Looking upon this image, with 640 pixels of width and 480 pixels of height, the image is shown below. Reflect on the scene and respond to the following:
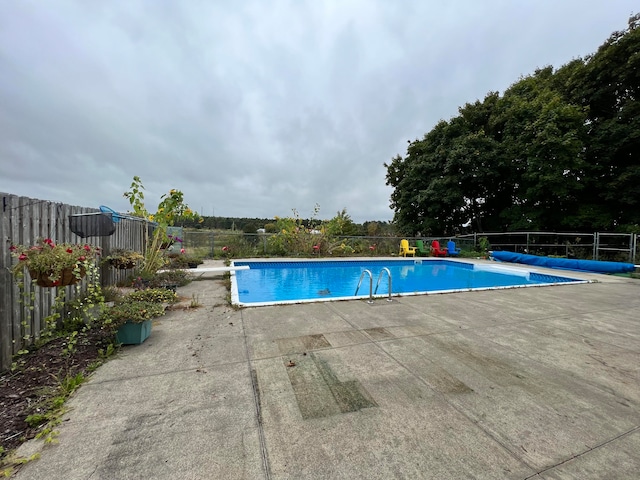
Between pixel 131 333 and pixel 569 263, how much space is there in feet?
42.6

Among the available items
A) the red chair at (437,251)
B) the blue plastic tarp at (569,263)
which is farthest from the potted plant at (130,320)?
the red chair at (437,251)

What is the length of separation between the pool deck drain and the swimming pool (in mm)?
2559

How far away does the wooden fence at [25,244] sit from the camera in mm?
2125

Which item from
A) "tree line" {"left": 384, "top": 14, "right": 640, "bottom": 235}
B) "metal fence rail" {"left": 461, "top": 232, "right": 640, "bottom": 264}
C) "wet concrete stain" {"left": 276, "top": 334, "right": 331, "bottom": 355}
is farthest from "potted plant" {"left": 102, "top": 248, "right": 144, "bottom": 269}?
"tree line" {"left": 384, "top": 14, "right": 640, "bottom": 235}

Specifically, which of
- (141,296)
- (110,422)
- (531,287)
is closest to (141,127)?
(141,296)

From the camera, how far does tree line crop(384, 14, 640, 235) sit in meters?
11.7

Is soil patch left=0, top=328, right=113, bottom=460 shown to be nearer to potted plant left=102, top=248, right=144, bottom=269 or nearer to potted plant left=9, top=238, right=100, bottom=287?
potted plant left=9, top=238, right=100, bottom=287

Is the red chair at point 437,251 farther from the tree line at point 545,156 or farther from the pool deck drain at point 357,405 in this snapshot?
the pool deck drain at point 357,405

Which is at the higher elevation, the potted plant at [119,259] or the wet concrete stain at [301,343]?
the potted plant at [119,259]

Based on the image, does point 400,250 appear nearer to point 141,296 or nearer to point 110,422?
point 141,296

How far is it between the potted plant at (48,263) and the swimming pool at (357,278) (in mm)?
2760

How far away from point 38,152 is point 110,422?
13407 mm

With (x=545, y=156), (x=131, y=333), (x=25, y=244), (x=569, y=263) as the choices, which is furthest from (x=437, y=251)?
(x=25, y=244)

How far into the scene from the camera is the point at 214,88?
30.2ft
